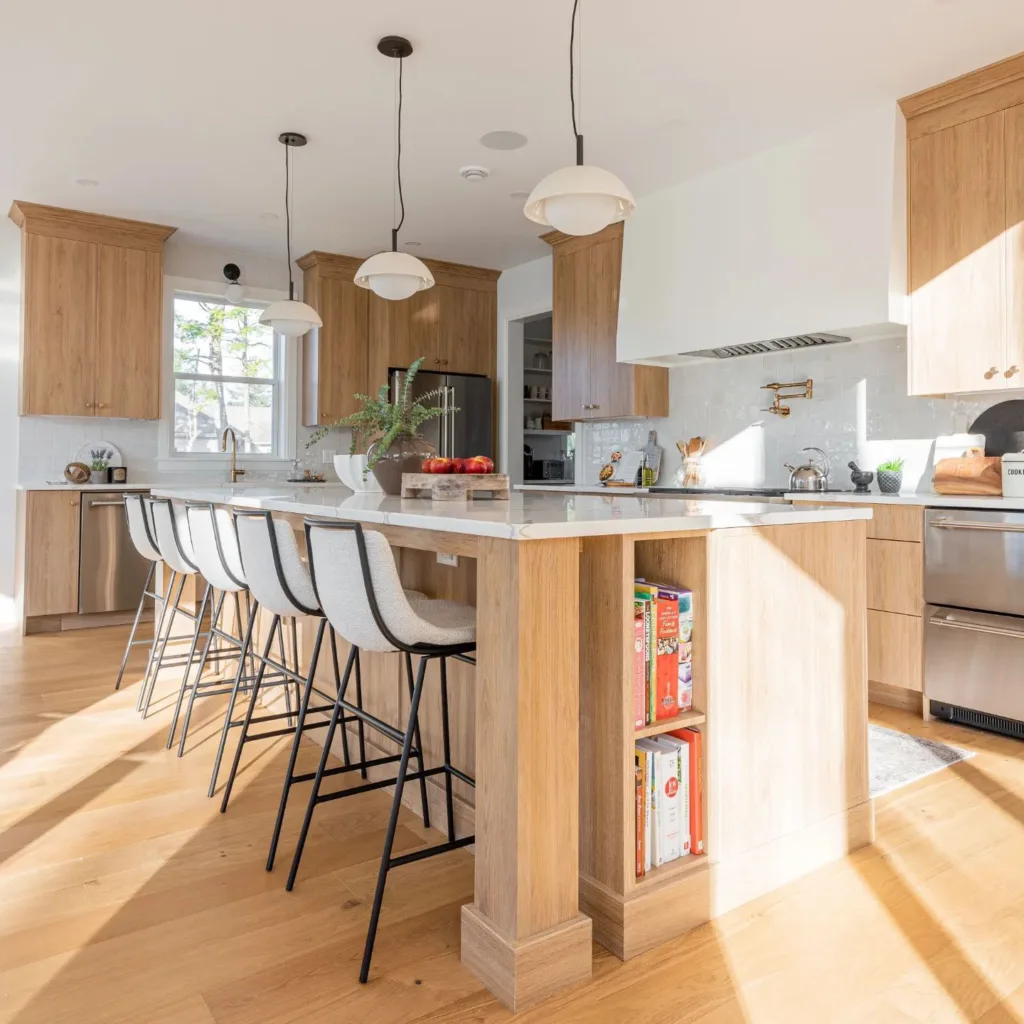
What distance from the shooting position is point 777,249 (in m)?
4.18

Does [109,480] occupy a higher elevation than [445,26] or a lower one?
lower

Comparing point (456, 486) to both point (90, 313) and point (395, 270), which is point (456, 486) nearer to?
point (395, 270)

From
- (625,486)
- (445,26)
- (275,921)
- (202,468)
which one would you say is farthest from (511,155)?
(275,921)

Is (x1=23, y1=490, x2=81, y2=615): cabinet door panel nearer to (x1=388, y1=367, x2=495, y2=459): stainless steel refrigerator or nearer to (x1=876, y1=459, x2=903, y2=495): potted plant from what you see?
(x1=388, y1=367, x2=495, y2=459): stainless steel refrigerator

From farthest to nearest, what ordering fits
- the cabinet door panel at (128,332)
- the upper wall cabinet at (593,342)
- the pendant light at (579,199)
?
1. the cabinet door panel at (128,332)
2. the upper wall cabinet at (593,342)
3. the pendant light at (579,199)

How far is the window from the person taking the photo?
6.06 m

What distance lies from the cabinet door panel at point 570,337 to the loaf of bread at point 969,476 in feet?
8.35

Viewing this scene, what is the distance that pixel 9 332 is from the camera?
17.7 feet

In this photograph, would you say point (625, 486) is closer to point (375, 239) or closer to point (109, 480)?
point (375, 239)

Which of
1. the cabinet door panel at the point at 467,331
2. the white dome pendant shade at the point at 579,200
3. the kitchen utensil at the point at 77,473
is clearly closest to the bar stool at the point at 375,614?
the white dome pendant shade at the point at 579,200

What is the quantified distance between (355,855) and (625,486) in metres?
3.62

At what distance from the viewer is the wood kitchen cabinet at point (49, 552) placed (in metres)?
5.02

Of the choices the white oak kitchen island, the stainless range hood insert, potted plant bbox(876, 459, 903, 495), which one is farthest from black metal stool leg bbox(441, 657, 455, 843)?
the stainless range hood insert

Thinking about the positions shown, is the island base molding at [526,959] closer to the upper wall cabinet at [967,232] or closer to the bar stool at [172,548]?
the bar stool at [172,548]
